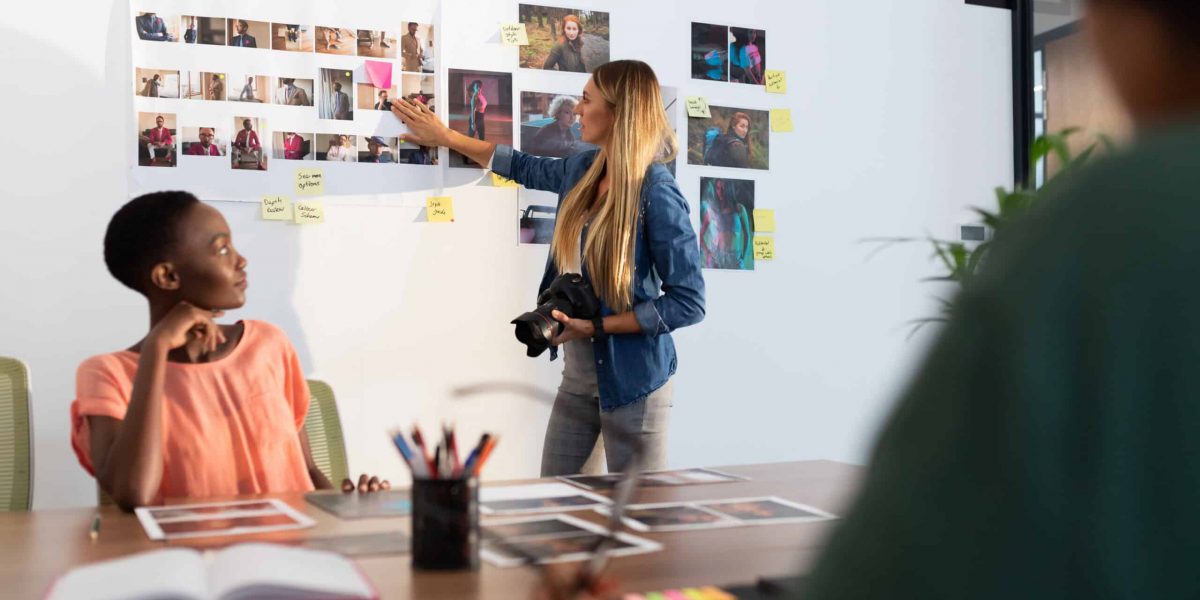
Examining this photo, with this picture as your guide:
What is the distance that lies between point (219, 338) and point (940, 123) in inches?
98.4

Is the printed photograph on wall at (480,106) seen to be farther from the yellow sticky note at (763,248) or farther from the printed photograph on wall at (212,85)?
the yellow sticky note at (763,248)

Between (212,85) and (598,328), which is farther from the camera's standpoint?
(212,85)

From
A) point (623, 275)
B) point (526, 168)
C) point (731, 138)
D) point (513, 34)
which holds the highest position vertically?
point (513, 34)

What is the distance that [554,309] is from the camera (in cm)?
239

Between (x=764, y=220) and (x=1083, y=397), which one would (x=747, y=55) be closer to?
(x=764, y=220)

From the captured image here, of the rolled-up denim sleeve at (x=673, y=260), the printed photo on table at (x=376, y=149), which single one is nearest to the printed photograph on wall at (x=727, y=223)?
the rolled-up denim sleeve at (x=673, y=260)

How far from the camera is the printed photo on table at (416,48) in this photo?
284 cm

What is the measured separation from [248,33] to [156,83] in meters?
0.25

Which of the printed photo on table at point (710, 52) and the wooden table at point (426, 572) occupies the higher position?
the printed photo on table at point (710, 52)

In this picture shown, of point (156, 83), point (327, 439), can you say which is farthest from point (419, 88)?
point (327, 439)

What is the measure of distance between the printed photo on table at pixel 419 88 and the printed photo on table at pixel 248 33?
0.35 metres

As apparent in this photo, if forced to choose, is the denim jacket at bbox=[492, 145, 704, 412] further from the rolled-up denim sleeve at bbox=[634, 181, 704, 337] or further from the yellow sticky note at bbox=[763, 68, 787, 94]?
the yellow sticky note at bbox=[763, 68, 787, 94]

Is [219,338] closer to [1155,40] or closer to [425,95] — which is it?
[425,95]

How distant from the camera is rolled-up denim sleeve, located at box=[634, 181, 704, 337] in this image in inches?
98.1
